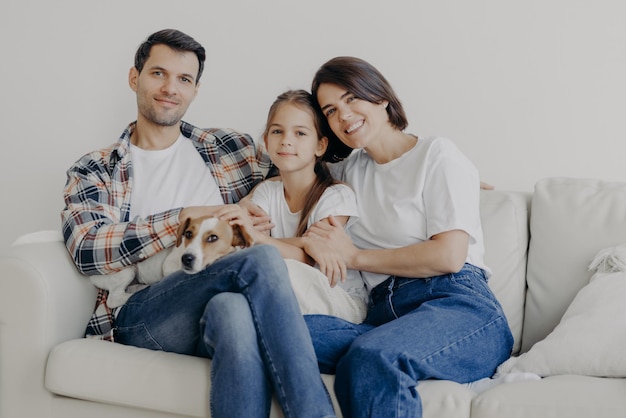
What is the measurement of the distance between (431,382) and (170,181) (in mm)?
1063

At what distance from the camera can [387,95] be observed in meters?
2.12

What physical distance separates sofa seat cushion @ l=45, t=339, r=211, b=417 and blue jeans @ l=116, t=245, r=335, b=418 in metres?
0.07

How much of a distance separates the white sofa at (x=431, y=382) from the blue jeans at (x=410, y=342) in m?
0.07

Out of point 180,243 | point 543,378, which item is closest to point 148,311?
point 180,243

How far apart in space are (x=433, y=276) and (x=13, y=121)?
1.85m

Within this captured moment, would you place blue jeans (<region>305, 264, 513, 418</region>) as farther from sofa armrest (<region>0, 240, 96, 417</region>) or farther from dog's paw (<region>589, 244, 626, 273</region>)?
sofa armrest (<region>0, 240, 96, 417</region>)

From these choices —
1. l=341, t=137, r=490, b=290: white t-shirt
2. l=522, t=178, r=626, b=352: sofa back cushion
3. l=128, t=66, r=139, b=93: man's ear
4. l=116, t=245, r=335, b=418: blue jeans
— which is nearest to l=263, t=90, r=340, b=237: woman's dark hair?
l=341, t=137, r=490, b=290: white t-shirt

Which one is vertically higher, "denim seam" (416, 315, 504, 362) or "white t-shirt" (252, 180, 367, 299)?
"white t-shirt" (252, 180, 367, 299)

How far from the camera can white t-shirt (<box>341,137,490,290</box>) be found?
1.98m

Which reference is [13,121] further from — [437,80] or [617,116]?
[617,116]

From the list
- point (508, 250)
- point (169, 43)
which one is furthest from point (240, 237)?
point (508, 250)

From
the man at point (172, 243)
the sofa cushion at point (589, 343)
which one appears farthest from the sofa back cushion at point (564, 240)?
the man at point (172, 243)

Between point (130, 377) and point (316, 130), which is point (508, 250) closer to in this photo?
point (316, 130)

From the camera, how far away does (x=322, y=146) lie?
224 centimetres
